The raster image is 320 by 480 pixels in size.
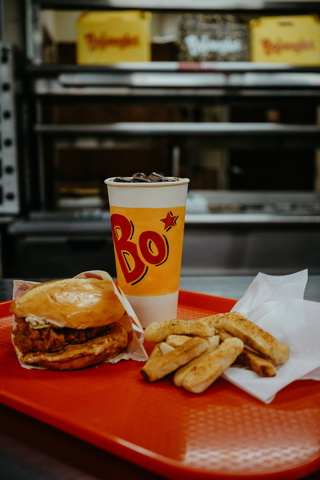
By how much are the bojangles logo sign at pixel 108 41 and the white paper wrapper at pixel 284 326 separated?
2538 millimetres

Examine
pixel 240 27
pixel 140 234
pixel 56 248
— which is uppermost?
pixel 240 27

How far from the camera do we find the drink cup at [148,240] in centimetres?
85

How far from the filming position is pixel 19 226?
2650mm

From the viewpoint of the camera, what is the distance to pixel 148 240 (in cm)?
86

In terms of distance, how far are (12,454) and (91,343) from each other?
0.26m

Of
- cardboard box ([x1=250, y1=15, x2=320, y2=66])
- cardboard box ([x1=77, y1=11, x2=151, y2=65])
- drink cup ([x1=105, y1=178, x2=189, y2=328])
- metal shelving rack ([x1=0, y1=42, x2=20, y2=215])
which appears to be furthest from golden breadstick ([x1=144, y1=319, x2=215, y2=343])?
cardboard box ([x1=250, y1=15, x2=320, y2=66])

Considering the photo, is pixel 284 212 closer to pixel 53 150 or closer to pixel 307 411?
pixel 53 150

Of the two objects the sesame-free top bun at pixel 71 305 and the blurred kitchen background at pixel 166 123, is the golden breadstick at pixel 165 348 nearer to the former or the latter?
the sesame-free top bun at pixel 71 305

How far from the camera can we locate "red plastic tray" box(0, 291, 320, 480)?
0.46m

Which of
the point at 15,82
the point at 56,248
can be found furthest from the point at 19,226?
the point at 15,82

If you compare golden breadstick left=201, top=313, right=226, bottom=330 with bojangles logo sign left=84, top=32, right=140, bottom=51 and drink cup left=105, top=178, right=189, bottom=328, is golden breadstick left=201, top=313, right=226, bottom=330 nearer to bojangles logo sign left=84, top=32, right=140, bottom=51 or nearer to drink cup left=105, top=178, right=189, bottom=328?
drink cup left=105, top=178, right=189, bottom=328

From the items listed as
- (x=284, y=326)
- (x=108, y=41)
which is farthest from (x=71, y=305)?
(x=108, y=41)

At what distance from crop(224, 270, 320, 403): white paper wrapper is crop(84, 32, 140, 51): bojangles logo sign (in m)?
2.54

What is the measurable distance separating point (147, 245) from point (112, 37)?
2.55 m
